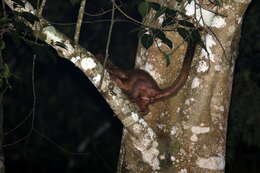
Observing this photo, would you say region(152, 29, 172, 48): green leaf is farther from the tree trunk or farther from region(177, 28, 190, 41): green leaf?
the tree trunk

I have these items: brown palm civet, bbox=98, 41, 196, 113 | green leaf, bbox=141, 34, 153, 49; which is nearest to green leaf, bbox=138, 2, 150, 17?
green leaf, bbox=141, 34, 153, 49

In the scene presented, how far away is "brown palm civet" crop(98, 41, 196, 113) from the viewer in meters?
3.14

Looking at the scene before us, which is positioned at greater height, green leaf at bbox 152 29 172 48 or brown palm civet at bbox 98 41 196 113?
green leaf at bbox 152 29 172 48

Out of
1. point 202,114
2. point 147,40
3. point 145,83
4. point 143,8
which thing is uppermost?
point 143,8

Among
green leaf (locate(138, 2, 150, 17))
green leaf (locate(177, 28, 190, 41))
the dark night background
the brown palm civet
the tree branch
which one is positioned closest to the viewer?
green leaf (locate(138, 2, 150, 17))

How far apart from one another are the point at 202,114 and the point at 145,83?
487mm

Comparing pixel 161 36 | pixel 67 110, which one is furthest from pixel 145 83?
pixel 67 110

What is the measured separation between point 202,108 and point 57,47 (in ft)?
3.23

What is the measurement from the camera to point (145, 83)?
3432 millimetres

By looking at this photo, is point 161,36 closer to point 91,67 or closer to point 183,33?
point 183,33

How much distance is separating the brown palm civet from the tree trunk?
5 cm

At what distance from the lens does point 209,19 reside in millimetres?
3148

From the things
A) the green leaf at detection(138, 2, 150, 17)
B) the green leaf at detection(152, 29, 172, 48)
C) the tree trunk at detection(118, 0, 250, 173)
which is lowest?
the tree trunk at detection(118, 0, 250, 173)

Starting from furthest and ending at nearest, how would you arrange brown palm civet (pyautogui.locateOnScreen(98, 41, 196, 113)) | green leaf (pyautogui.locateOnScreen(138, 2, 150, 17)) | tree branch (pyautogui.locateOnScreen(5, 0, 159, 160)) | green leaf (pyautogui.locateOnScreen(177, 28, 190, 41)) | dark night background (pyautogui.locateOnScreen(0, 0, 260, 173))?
1. dark night background (pyautogui.locateOnScreen(0, 0, 260, 173))
2. brown palm civet (pyautogui.locateOnScreen(98, 41, 196, 113))
3. tree branch (pyautogui.locateOnScreen(5, 0, 159, 160))
4. green leaf (pyautogui.locateOnScreen(177, 28, 190, 41))
5. green leaf (pyautogui.locateOnScreen(138, 2, 150, 17))
